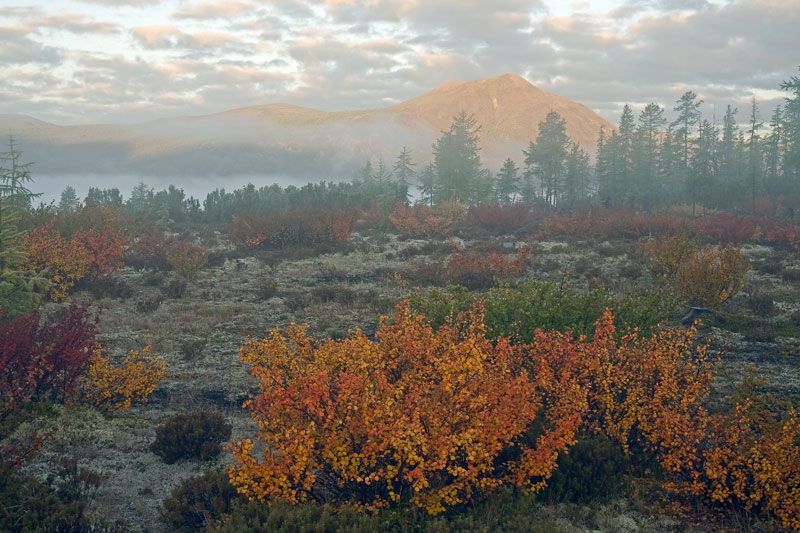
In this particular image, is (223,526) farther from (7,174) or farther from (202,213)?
(202,213)

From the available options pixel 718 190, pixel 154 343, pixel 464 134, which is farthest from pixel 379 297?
pixel 464 134

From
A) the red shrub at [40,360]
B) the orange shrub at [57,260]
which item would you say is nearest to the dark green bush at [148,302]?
Result: the orange shrub at [57,260]

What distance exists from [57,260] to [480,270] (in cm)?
1349

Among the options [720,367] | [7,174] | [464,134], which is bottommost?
[720,367]

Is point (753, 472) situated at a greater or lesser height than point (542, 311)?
lesser

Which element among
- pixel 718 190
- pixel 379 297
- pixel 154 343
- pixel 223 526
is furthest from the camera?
pixel 718 190

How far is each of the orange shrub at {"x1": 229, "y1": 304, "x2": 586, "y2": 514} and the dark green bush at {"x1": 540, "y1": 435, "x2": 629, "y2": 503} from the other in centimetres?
23

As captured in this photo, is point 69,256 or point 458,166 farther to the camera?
point 458,166

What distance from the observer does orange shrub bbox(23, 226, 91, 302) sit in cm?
1741

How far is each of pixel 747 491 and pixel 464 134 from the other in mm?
63466

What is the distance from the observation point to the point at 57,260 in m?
17.6

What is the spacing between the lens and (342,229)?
94.9 feet

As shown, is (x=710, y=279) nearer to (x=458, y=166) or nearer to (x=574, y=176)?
(x=458, y=166)

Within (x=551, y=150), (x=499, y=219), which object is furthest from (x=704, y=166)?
(x=499, y=219)
